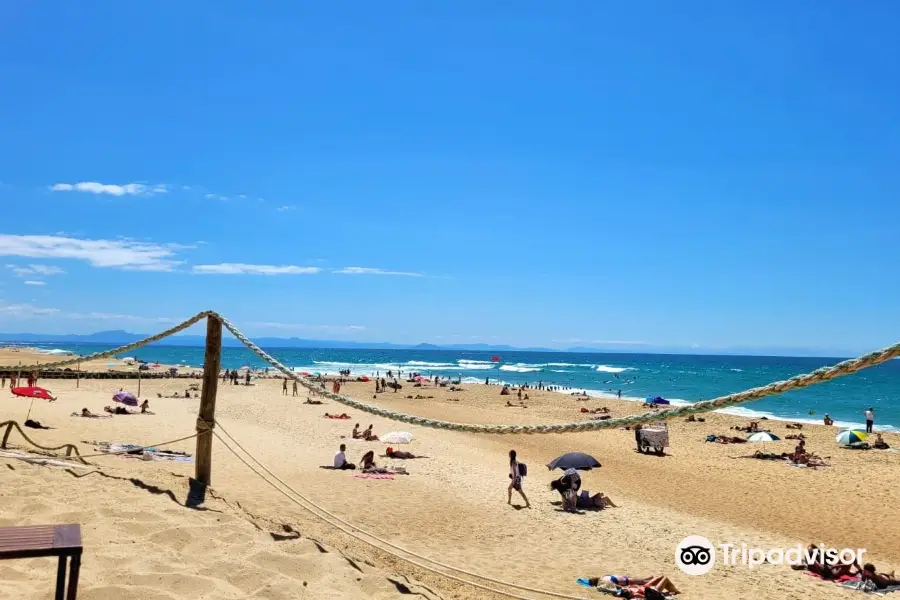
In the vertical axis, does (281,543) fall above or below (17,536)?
below

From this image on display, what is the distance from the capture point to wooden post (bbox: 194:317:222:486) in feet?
26.2

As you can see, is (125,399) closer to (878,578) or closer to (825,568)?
(825,568)

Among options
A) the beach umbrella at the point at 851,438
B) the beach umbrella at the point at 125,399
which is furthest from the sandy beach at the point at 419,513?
the beach umbrella at the point at 125,399

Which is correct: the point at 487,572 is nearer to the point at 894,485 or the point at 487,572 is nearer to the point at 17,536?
the point at 17,536

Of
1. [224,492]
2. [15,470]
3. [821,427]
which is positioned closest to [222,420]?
[224,492]

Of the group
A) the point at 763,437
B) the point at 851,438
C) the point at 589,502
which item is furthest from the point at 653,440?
the point at 589,502

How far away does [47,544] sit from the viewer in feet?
10.8

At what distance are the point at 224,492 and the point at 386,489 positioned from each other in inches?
168

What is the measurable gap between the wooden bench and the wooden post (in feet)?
14.4

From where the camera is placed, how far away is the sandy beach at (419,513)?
17.5 feet

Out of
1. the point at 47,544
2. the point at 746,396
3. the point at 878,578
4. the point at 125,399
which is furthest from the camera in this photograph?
the point at 125,399

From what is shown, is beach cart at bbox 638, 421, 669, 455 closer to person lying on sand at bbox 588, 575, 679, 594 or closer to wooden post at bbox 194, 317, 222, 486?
person lying on sand at bbox 588, 575, 679, 594

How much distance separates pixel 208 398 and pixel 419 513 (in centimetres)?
484

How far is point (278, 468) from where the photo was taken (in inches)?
583
